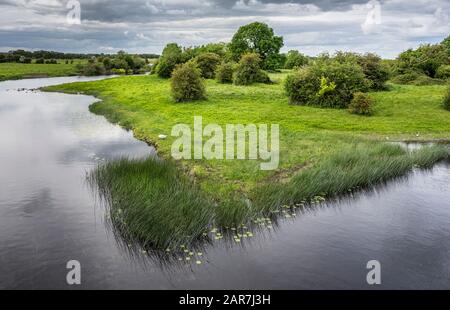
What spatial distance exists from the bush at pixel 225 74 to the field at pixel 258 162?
1726cm

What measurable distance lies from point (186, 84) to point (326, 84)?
15379 mm

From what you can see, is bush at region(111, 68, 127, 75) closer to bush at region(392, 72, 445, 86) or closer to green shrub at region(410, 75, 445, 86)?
bush at region(392, 72, 445, 86)

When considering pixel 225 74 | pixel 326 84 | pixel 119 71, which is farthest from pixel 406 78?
pixel 119 71

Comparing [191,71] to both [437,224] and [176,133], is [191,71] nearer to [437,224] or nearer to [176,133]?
[176,133]

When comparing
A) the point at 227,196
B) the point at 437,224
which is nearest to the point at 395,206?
the point at 437,224

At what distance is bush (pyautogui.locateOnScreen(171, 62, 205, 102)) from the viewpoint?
48500 mm

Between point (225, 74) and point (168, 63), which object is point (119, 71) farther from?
point (225, 74)

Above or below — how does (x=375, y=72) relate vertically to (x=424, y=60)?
below

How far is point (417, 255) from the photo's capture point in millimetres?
14750

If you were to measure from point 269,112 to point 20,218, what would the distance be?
27.6 metres

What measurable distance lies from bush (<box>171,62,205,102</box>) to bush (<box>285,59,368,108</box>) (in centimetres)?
1033

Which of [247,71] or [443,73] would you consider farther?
[443,73]

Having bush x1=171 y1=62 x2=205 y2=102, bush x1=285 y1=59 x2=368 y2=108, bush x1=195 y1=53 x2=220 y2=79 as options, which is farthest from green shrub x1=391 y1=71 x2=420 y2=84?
bush x1=171 y1=62 x2=205 y2=102

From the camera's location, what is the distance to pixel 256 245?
15.3 metres
